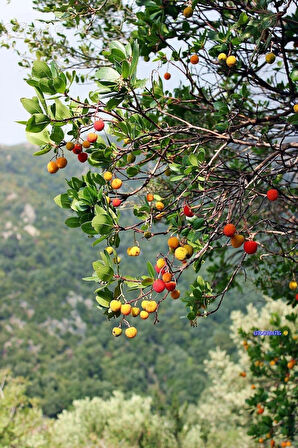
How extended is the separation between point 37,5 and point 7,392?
12.4 meters

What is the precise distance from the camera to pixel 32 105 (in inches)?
81.0

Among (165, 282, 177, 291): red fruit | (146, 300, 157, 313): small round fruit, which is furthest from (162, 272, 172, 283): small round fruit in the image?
(146, 300, 157, 313): small round fruit

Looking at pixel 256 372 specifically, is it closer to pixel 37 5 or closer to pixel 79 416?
pixel 37 5

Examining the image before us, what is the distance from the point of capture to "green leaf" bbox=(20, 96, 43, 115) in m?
2.02

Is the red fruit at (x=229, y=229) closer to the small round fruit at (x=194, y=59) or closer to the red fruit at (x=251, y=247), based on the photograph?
the red fruit at (x=251, y=247)

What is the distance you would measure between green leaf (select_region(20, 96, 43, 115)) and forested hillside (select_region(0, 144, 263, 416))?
181 ft

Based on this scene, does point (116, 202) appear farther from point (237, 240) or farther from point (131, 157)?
point (237, 240)

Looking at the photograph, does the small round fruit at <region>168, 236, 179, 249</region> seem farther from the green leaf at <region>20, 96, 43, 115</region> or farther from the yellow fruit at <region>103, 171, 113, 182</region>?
the green leaf at <region>20, 96, 43, 115</region>

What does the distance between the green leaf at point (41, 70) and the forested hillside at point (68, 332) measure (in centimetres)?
5537

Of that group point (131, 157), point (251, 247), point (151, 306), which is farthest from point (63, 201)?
point (251, 247)

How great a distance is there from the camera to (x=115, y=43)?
219 centimetres

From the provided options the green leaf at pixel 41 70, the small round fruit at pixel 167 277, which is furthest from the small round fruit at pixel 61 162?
the small round fruit at pixel 167 277

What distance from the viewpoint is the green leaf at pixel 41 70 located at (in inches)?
80.0

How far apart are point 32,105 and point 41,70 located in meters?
0.17
